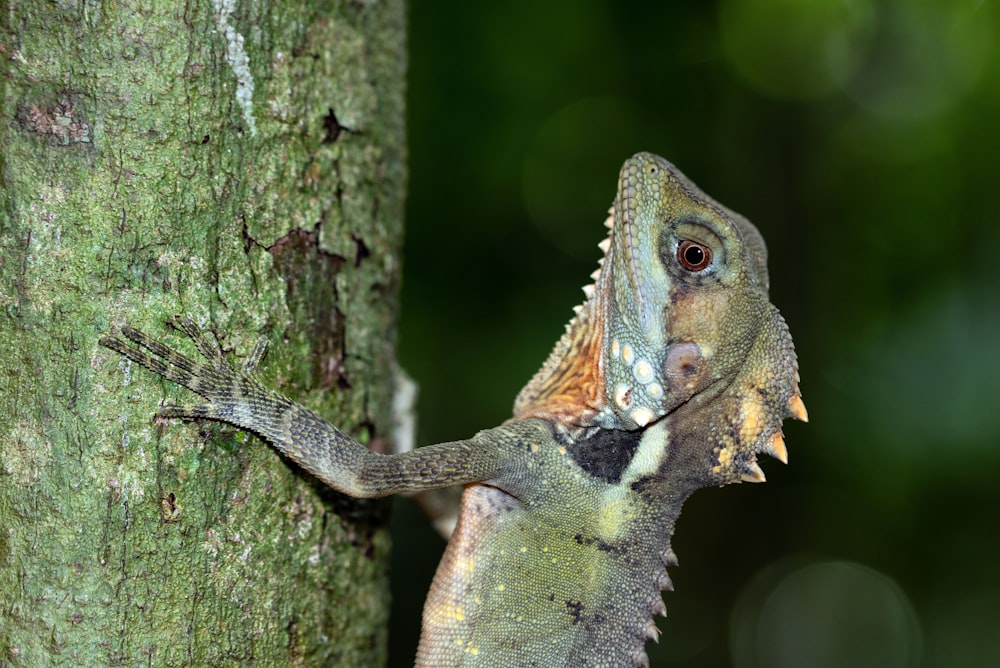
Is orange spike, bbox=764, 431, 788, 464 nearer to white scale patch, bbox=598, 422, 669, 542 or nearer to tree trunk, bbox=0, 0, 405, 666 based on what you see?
white scale patch, bbox=598, 422, 669, 542

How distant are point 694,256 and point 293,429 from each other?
6.39 ft

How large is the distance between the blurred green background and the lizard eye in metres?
3.91

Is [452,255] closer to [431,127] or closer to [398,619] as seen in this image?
[431,127]

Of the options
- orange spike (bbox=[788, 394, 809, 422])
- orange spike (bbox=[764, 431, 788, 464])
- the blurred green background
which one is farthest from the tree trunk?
the blurred green background

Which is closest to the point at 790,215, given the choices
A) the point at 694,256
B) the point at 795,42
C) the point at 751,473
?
the point at 795,42

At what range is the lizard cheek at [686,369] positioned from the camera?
3.42 metres

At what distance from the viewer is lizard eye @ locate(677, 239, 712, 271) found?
352cm

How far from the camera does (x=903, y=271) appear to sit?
7.79m

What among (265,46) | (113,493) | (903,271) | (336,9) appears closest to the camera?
(113,493)

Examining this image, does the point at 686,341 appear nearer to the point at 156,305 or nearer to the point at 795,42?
the point at 156,305

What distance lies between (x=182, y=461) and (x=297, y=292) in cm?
79

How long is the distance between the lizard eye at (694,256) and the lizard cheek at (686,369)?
1.23ft

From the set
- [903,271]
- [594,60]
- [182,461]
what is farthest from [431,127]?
[182,461]

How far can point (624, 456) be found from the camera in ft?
11.4
